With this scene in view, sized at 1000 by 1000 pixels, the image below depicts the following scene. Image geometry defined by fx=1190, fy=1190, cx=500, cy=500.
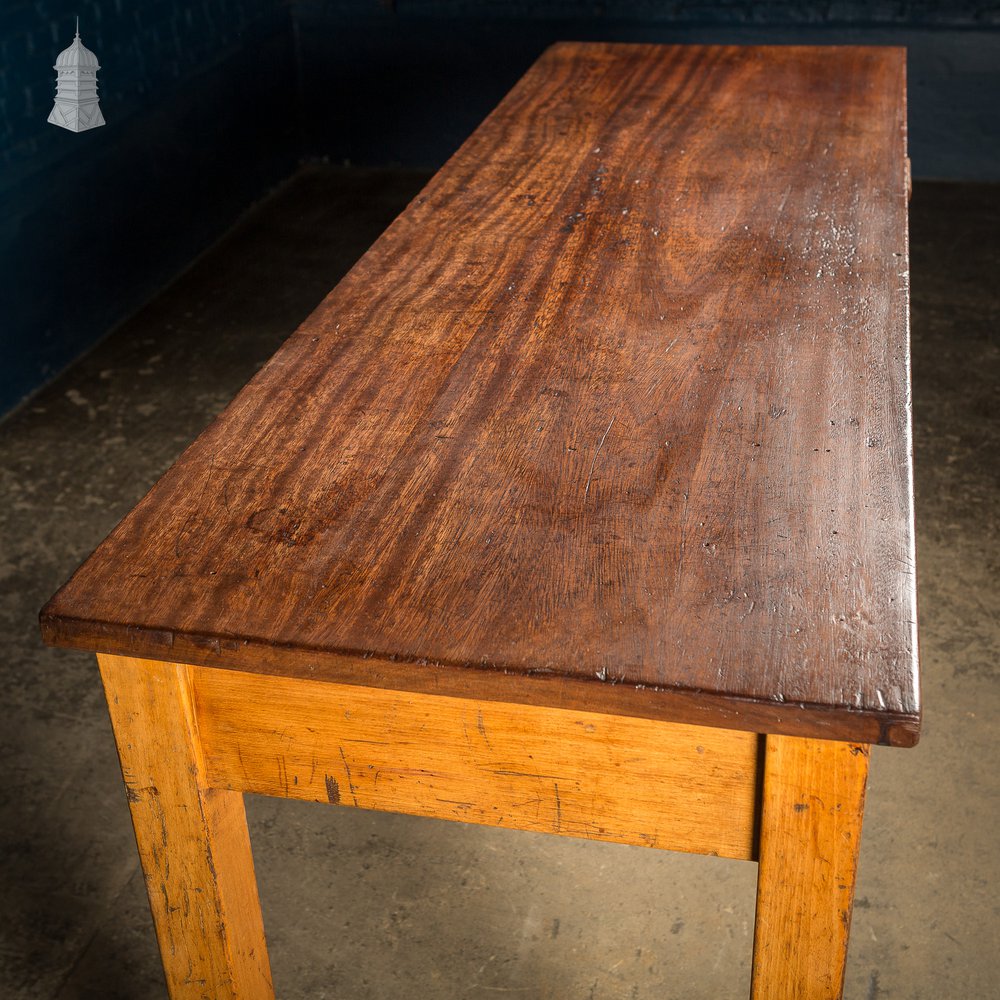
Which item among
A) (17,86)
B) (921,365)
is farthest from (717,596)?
(17,86)

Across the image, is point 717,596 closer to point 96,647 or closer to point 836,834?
point 836,834

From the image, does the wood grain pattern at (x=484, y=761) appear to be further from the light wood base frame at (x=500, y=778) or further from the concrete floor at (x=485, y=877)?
the concrete floor at (x=485, y=877)

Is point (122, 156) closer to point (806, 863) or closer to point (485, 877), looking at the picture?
point (485, 877)

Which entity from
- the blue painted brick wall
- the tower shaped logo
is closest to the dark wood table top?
the tower shaped logo

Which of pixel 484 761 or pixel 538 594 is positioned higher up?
pixel 538 594

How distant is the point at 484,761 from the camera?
1.08 metres

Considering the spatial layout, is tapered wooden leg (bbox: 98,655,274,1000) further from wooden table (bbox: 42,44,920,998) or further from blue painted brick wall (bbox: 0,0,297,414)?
blue painted brick wall (bbox: 0,0,297,414)

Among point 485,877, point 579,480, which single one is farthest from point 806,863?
point 485,877

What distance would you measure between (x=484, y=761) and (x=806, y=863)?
29 cm

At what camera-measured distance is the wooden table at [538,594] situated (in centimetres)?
96

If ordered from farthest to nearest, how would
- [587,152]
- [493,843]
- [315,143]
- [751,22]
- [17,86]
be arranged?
[315,143], [751,22], [17,86], [587,152], [493,843]

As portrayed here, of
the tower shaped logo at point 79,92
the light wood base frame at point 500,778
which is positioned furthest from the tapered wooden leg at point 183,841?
the tower shaped logo at point 79,92

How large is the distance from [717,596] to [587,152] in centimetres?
132

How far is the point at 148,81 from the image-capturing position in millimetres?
3584
